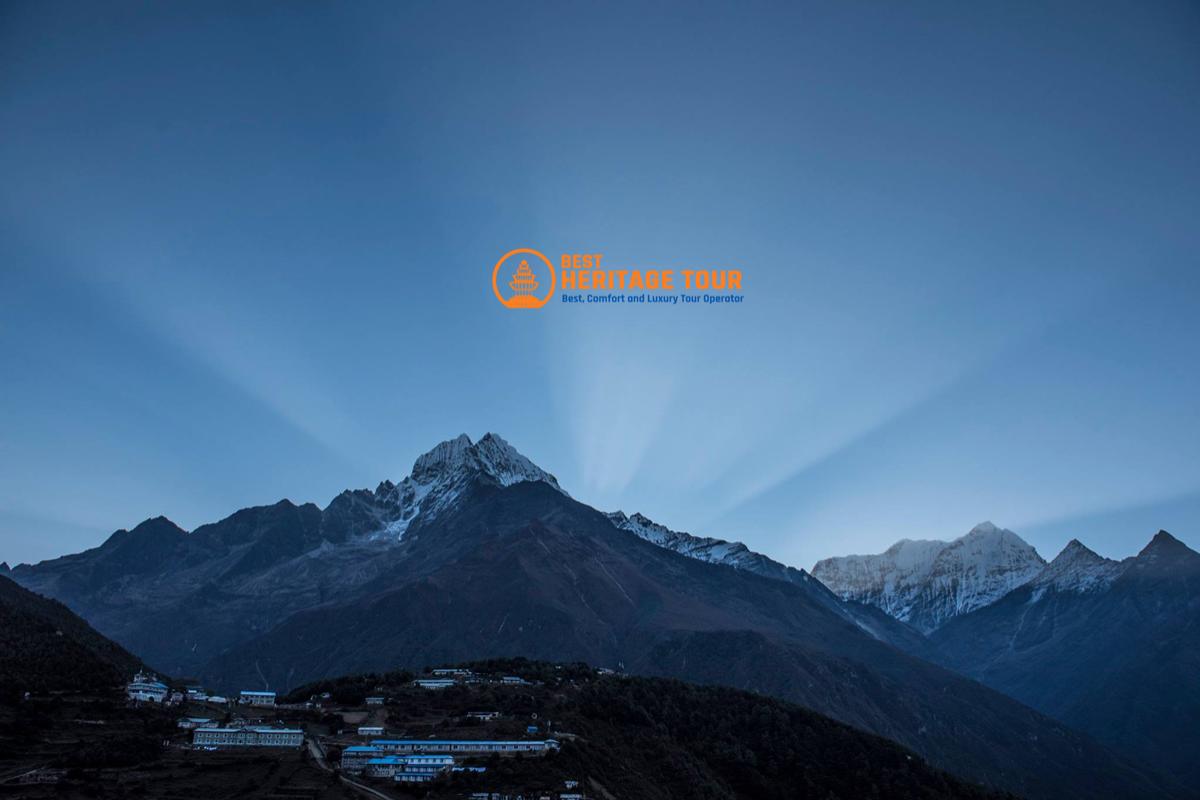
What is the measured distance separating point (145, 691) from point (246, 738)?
98.8 ft

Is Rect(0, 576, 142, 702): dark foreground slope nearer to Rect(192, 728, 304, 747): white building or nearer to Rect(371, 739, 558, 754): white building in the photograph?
Rect(192, 728, 304, 747): white building

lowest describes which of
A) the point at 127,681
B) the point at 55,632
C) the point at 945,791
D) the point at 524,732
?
the point at 945,791

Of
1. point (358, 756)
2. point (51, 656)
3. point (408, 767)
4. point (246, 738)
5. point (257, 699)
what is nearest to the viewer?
point (408, 767)

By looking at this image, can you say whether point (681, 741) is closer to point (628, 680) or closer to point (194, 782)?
point (628, 680)

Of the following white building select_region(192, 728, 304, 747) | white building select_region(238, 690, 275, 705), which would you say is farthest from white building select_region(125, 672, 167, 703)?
white building select_region(192, 728, 304, 747)

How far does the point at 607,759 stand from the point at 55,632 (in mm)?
101390

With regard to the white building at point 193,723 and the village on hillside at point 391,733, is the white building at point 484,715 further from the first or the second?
the white building at point 193,723

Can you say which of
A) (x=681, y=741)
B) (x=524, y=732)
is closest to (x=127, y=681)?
(x=524, y=732)

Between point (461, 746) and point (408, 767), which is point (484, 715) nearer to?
point (461, 746)

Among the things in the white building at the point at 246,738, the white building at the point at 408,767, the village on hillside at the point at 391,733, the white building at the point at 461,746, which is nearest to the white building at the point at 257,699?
the village on hillside at the point at 391,733

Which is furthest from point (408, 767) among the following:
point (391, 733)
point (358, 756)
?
point (391, 733)

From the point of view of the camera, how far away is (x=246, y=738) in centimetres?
11300

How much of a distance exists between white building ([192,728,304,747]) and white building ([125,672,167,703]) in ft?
72.7

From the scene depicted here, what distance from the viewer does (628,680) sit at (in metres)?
166
